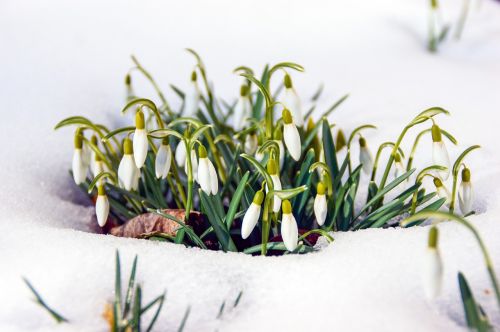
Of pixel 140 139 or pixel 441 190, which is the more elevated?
pixel 140 139

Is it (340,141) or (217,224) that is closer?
(217,224)

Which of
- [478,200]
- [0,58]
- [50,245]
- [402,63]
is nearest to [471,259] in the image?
[478,200]

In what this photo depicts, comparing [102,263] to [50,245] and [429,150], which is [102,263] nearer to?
[50,245]

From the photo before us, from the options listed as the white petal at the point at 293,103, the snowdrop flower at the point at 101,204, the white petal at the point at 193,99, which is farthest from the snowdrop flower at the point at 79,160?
the white petal at the point at 293,103

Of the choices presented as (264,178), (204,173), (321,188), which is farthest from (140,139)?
(321,188)

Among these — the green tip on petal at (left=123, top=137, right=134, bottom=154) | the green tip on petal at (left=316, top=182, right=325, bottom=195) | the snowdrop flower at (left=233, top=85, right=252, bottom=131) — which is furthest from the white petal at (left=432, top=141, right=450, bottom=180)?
the green tip on petal at (left=123, top=137, right=134, bottom=154)

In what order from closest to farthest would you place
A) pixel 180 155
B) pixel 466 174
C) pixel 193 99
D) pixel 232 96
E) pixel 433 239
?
pixel 433 239 → pixel 466 174 → pixel 180 155 → pixel 193 99 → pixel 232 96

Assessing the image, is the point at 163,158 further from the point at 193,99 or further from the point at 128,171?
the point at 193,99
